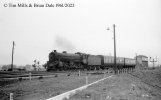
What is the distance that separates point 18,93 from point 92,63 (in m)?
30.1

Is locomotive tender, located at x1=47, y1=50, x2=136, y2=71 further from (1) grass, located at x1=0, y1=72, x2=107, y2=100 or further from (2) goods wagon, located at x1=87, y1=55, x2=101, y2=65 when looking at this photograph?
(1) grass, located at x1=0, y1=72, x2=107, y2=100

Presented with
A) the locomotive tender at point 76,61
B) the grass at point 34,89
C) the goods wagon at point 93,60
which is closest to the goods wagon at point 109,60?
the locomotive tender at point 76,61

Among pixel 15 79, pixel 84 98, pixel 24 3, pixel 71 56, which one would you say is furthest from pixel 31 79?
pixel 71 56

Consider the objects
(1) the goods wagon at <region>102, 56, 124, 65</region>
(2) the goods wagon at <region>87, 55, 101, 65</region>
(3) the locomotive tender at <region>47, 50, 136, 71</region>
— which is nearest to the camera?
(3) the locomotive tender at <region>47, 50, 136, 71</region>

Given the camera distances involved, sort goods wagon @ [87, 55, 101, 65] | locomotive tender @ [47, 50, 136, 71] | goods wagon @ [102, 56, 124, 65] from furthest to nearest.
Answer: goods wagon @ [102, 56, 124, 65]
goods wagon @ [87, 55, 101, 65]
locomotive tender @ [47, 50, 136, 71]

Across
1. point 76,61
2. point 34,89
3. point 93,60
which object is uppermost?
point 93,60

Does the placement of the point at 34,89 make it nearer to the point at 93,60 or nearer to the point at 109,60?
the point at 93,60

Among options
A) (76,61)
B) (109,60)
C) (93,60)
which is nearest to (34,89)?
(76,61)

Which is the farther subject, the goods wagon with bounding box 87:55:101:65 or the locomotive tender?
the goods wagon with bounding box 87:55:101:65

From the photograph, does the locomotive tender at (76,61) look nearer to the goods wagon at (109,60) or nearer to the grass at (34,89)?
the goods wagon at (109,60)

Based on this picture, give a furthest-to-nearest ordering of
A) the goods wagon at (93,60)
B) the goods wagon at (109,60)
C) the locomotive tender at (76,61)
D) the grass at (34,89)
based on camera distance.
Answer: the goods wagon at (109,60), the goods wagon at (93,60), the locomotive tender at (76,61), the grass at (34,89)

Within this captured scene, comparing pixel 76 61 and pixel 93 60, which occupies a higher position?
pixel 93 60

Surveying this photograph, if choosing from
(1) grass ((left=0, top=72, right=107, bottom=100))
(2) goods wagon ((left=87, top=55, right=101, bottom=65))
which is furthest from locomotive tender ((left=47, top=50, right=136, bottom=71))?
(1) grass ((left=0, top=72, right=107, bottom=100))

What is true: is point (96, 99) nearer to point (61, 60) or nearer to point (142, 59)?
point (61, 60)
